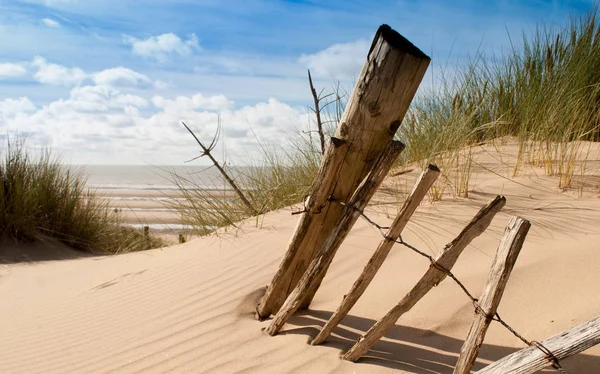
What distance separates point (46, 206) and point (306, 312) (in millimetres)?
5632

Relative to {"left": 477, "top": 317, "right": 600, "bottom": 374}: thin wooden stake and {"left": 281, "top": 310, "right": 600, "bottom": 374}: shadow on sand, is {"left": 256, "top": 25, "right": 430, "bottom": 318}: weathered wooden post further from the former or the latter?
{"left": 477, "top": 317, "right": 600, "bottom": 374}: thin wooden stake

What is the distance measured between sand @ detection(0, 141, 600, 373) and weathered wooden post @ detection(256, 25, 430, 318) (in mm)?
528

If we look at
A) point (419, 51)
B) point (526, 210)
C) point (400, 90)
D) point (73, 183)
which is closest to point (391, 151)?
point (400, 90)

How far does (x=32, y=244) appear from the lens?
23.1 ft

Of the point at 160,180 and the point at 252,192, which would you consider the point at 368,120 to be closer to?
the point at 252,192

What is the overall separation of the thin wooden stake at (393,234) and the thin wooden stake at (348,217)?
187mm

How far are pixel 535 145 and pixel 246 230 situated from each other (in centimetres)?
346

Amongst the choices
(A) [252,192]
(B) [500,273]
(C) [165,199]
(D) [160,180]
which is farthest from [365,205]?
(D) [160,180]

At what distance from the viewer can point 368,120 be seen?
2527 millimetres

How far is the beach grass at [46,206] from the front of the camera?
7023 millimetres

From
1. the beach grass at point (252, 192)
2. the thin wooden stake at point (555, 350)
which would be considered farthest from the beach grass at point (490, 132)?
the thin wooden stake at point (555, 350)

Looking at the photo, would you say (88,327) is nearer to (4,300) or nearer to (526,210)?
(4,300)

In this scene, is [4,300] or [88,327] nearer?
[88,327]

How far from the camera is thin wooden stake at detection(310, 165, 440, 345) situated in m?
2.21
